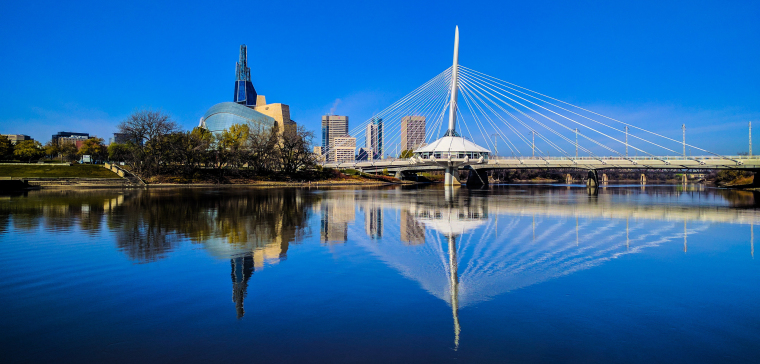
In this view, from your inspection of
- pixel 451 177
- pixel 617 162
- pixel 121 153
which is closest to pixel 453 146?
pixel 451 177

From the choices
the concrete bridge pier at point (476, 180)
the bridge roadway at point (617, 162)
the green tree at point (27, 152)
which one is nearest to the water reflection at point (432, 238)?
the bridge roadway at point (617, 162)

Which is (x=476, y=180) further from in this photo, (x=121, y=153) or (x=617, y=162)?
(x=121, y=153)

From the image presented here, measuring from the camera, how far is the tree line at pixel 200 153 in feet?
207

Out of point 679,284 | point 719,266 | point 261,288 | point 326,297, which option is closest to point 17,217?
point 261,288

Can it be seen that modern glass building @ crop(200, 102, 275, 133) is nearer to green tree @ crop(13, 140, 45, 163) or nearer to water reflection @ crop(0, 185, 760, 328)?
green tree @ crop(13, 140, 45, 163)

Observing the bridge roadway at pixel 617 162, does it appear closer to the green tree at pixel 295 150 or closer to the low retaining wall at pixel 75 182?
the green tree at pixel 295 150

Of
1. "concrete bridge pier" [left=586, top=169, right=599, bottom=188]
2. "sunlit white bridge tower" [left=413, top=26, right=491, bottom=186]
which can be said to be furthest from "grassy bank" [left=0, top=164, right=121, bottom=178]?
"concrete bridge pier" [left=586, top=169, right=599, bottom=188]

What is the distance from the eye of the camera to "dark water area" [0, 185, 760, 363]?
17.4 feet

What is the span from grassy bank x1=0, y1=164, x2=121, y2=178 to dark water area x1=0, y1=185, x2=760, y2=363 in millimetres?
51836

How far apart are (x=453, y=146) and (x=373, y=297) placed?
226ft

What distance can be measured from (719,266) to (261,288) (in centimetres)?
1005

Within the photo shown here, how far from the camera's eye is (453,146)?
2943 inches

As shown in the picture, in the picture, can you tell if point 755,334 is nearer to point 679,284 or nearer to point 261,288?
point 679,284

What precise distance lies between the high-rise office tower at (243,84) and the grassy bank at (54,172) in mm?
136251
